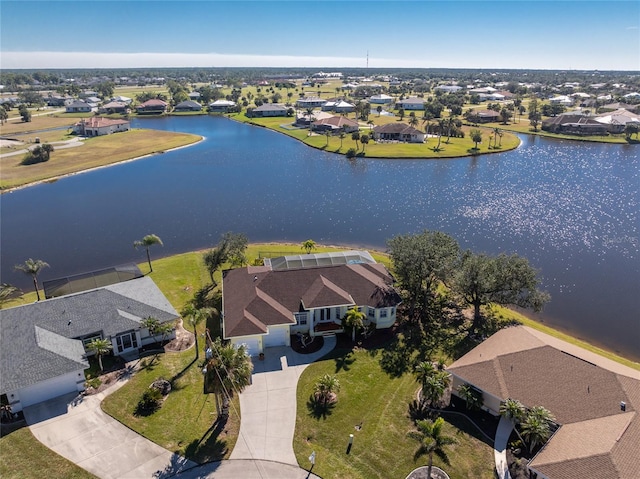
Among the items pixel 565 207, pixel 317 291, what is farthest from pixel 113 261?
pixel 565 207

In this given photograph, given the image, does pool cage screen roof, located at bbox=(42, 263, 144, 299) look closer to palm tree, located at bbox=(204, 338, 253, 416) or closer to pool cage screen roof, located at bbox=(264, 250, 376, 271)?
pool cage screen roof, located at bbox=(264, 250, 376, 271)

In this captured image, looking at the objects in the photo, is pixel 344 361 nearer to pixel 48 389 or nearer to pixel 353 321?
pixel 353 321

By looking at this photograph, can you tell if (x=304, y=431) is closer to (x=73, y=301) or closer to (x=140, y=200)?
(x=73, y=301)

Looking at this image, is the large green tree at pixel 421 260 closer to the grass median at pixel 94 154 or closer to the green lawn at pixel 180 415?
the green lawn at pixel 180 415

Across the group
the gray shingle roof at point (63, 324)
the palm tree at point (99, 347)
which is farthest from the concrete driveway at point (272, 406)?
the palm tree at point (99, 347)

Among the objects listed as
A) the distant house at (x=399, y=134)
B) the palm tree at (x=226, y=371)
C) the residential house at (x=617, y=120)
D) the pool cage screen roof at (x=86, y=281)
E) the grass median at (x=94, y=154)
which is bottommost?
the pool cage screen roof at (x=86, y=281)
